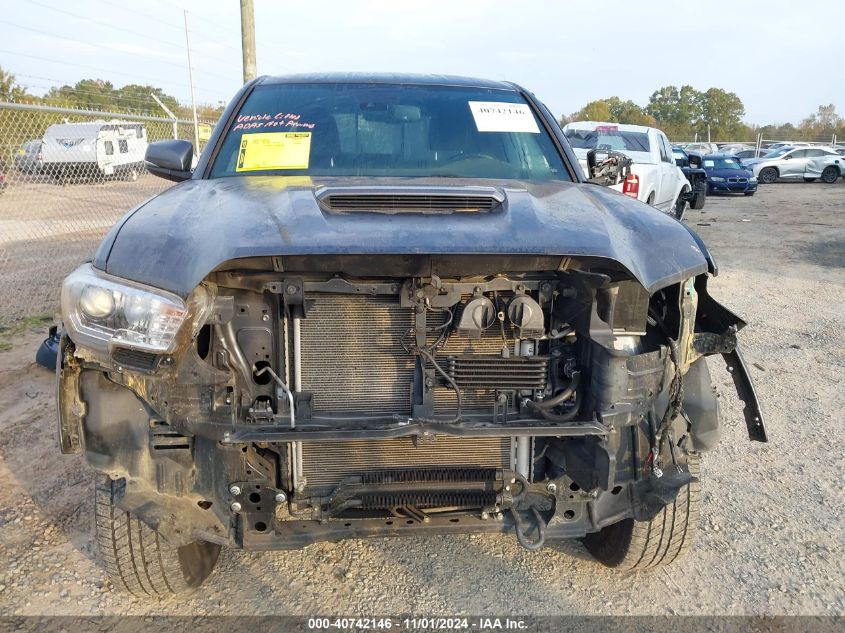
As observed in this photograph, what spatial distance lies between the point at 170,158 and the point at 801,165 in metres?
29.2

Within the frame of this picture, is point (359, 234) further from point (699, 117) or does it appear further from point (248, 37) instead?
point (699, 117)

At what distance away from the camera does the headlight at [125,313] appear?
193cm

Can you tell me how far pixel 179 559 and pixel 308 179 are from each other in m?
1.58

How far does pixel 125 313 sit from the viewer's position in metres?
1.95

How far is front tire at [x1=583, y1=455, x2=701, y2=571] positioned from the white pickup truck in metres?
7.61

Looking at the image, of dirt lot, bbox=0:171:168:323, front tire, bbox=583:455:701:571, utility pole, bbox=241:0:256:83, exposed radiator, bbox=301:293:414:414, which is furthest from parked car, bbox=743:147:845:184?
exposed radiator, bbox=301:293:414:414

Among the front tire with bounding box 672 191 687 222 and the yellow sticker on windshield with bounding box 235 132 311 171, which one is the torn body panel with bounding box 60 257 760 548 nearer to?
the yellow sticker on windshield with bounding box 235 132 311 171

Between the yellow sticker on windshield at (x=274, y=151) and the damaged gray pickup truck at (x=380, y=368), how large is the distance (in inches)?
19.5

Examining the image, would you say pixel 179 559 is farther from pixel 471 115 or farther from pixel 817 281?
pixel 817 281

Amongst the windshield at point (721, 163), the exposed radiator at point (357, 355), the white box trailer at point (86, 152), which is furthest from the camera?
the windshield at point (721, 163)

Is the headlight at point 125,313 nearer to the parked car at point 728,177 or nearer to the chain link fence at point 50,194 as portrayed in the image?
the chain link fence at point 50,194

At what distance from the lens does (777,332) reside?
20.3ft

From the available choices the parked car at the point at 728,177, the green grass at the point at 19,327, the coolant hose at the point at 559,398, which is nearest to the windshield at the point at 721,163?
the parked car at the point at 728,177

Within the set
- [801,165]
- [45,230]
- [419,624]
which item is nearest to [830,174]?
[801,165]
